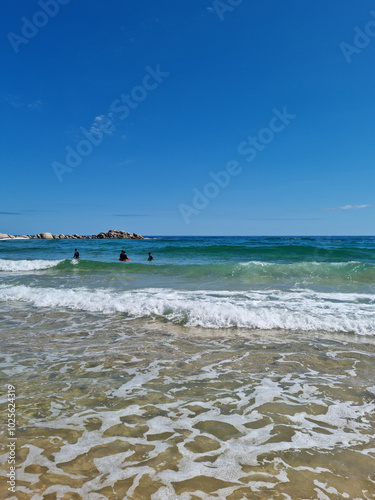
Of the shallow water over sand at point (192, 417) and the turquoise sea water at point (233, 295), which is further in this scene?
the turquoise sea water at point (233, 295)

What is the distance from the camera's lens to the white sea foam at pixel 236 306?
754cm

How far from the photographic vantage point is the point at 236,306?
8.84 meters

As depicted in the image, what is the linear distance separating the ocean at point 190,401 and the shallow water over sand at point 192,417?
2 centimetres

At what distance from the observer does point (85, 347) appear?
19.6 feet

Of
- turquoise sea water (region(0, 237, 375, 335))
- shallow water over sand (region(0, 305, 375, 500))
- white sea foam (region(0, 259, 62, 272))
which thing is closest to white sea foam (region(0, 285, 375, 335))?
turquoise sea water (region(0, 237, 375, 335))

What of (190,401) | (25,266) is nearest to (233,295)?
(190,401)

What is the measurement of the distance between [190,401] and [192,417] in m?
0.36

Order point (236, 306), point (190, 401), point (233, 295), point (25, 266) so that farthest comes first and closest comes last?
1. point (25, 266)
2. point (233, 295)
3. point (236, 306)
4. point (190, 401)

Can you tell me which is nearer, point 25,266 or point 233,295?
point 233,295

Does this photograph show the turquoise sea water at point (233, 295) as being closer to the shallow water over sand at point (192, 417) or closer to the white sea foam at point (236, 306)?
the white sea foam at point (236, 306)

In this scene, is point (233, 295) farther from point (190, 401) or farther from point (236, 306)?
point (190, 401)

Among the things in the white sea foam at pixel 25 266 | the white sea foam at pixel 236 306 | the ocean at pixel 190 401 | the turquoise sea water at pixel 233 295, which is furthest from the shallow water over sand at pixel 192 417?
the white sea foam at pixel 25 266

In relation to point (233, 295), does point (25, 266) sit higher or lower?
lower

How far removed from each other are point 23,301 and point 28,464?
28.8ft
